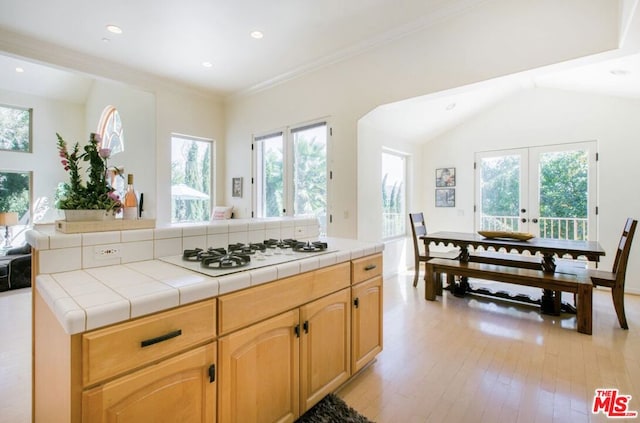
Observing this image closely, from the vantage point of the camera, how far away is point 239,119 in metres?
5.57

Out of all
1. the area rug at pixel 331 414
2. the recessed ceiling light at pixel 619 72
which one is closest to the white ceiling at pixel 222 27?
the recessed ceiling light at pixel 619 72

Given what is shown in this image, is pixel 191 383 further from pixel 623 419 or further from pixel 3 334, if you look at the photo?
pixel 3 334

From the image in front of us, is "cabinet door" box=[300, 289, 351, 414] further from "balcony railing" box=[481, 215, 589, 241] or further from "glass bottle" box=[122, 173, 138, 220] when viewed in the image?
"balcony railing" box=[481, 215, 589, 241]

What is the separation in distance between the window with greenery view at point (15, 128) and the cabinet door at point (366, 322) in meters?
8.46

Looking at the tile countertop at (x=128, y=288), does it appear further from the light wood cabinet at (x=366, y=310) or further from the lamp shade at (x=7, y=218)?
the lamp shade at (x=7, y=218)

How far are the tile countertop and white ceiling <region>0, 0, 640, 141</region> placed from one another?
2818 millimetres

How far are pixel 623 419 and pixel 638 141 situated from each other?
3926 mm

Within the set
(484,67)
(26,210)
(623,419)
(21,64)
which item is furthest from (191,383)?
(26,210)

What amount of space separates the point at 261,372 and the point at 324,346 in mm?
459

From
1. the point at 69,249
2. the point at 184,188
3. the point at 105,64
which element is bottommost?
the point at 69,249

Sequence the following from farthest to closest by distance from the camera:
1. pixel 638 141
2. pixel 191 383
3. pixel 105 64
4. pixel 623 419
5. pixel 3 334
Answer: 1. pixel 105 64
2. pixel 638 141
3. pixel 3 334
4. pixel 623 419
5. pixel 191 383

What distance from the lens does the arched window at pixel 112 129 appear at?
6066 mm

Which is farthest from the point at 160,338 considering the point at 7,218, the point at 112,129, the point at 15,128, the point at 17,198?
the point at 15,128

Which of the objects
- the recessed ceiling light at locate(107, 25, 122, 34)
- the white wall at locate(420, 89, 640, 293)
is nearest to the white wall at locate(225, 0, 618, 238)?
the white wall at locate(420, 89, 640, 293)
